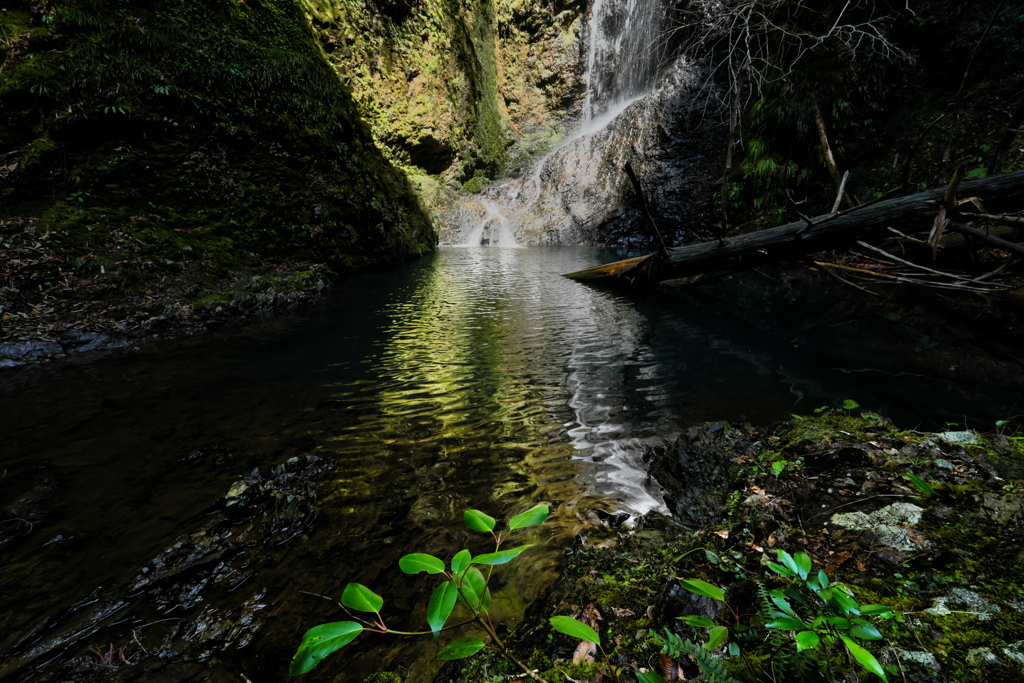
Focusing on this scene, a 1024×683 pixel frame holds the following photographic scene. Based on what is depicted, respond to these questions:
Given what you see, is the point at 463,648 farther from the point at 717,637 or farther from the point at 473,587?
the point at 717,637

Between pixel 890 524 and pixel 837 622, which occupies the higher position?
pixel 837 622

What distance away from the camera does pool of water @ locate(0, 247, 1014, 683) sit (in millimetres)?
1693

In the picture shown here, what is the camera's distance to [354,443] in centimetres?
303

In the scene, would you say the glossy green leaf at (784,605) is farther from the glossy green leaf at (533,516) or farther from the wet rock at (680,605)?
the glossy green leaf at (533,516)

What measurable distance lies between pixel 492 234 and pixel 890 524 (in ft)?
70.1

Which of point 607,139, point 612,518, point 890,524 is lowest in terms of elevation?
point 612,518

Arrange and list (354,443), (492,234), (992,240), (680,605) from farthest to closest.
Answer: (492,234)
(354,443)
(992,240)
(680,605)

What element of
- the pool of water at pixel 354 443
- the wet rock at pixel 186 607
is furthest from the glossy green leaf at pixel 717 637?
the wet rock at pixel 186 607

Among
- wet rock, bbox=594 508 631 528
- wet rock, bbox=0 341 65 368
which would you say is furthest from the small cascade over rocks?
wet rock, bbox=0 341 65 368

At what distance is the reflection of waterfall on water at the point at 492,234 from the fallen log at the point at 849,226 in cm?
1529

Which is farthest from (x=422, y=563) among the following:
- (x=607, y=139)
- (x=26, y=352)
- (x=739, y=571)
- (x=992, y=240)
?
(x=607, y=139)

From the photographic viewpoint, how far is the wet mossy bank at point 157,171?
5172 mm

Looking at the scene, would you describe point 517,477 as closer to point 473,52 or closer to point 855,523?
point 855,523

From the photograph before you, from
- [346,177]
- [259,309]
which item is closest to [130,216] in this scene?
[259,309]
